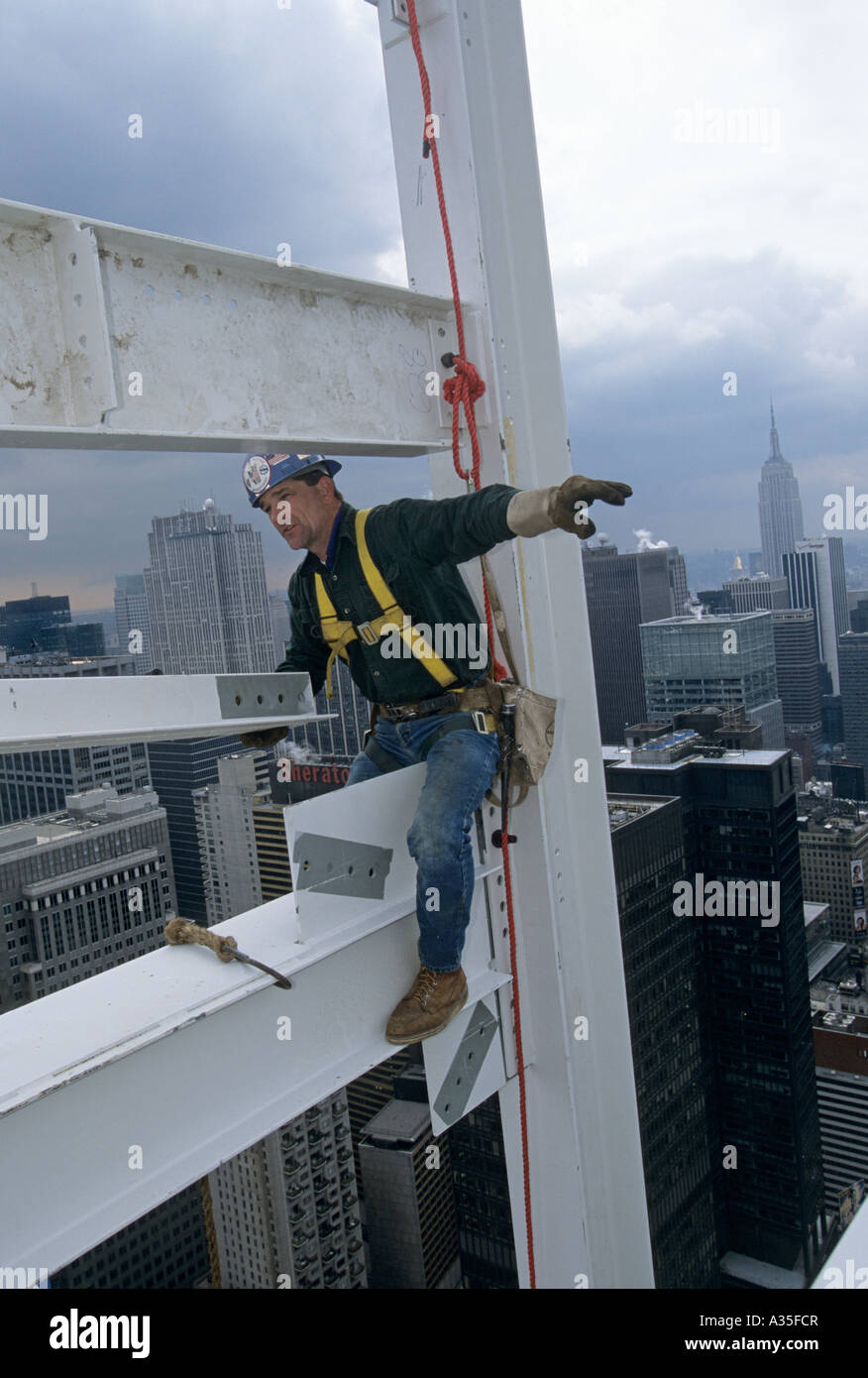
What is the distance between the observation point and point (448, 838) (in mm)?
2717

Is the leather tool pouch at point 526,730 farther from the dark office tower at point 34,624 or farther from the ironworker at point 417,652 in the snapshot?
the dark office tower at point 34,624

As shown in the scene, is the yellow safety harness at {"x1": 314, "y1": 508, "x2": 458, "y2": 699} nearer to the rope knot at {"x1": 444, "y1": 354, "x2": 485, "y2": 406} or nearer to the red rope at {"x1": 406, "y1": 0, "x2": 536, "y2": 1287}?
the red rope at {"x1": 406, "y1": 0, "x2": 536, "y2": 1287}

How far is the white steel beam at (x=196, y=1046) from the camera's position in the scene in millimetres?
1978

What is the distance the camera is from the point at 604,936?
335cm

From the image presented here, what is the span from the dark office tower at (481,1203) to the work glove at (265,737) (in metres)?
38.7

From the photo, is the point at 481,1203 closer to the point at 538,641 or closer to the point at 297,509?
the point at 538,641

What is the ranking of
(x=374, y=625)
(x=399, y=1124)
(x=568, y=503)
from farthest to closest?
1. (x=399, y=1124)
2. (x=374, y=625)
3. (x=568, y=503)

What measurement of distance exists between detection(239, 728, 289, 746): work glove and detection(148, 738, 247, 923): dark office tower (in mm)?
21891

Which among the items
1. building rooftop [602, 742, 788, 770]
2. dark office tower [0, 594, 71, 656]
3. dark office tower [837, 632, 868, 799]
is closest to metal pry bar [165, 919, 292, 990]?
dark office tower [0, 594, 71, 656]

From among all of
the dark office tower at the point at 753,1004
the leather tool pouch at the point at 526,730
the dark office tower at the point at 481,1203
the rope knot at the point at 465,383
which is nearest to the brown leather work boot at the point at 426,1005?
the leather tool pouch at the point at 526,730

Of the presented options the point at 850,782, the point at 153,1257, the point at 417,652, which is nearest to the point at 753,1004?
the point at 850,782

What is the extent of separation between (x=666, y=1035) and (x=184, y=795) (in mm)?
27992

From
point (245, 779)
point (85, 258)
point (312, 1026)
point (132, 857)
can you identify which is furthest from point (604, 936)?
point (245, 779)

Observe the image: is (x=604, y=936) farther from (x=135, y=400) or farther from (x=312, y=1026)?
(x=135, y=400)
